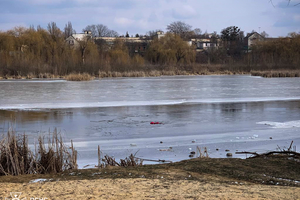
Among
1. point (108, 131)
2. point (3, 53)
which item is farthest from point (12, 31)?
point (108, 131)

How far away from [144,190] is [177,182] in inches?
21.5

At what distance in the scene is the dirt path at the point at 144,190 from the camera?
14.2 feet

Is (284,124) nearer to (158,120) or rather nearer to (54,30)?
(158,120)

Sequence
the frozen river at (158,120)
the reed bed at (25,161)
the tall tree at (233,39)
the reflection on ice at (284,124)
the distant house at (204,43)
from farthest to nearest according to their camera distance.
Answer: the distant house at (204,43) → the tall tree at (233,39) → the reflection on ice at (284,124) → the frozen river at (158,120) → the reed bed at (25,161)

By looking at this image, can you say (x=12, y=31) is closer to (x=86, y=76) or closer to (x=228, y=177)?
(x=86, y=76)

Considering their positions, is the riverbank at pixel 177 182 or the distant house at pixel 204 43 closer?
the riverbank at pixel 177 182

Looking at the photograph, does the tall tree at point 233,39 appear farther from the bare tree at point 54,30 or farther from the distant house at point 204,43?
the bare tree at point 54,30

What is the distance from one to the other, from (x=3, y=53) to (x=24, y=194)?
4614cm

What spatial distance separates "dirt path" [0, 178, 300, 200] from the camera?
4.34m

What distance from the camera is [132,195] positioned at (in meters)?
4.38

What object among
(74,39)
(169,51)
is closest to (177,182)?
(169,51)

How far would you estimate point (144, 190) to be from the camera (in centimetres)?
458

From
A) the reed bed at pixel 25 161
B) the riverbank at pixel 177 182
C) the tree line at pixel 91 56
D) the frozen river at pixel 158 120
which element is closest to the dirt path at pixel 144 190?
the riverbank at pixel 177 182

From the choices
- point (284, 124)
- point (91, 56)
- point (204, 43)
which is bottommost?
point (284, 124)
